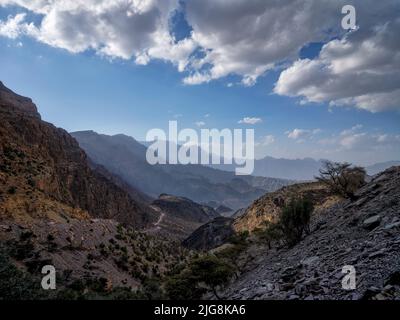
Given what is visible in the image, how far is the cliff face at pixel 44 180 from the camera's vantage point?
125 ft

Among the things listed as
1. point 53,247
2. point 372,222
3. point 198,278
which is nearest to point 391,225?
point 372,222

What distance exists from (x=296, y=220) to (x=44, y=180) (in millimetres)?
39638

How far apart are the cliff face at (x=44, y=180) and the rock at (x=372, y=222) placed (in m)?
31.0

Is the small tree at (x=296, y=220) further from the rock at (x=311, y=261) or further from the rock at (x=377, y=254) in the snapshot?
the rock at (x=377, y=254)

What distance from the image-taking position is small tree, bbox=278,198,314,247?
28750 mm

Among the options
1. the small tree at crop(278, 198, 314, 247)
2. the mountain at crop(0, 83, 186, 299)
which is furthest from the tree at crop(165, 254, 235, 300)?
the small tree at crop(278, 198, 314, 247)

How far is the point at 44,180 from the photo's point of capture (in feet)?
170

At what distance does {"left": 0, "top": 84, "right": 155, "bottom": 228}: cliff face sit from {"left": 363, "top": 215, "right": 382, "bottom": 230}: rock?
102ft

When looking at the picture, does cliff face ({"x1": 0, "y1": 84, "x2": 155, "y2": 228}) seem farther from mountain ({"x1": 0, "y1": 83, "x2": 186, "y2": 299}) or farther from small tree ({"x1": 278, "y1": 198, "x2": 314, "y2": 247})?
small tree ({"x1": 278, "y1": 198, "x2": 314, "y2": 247})

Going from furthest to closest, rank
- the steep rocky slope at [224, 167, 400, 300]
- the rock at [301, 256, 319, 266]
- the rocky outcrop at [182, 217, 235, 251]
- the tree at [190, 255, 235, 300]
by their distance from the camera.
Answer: the rocky outcrop at [182, 217, 235, 251], the tree at [190, 255, 235, 300], the rock at [301, 256, 319, 266], the steep rocky slope at [224, 167, 400, 300]

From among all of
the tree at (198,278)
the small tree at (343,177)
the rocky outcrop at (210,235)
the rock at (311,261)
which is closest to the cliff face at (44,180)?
the tree at (198,278)
